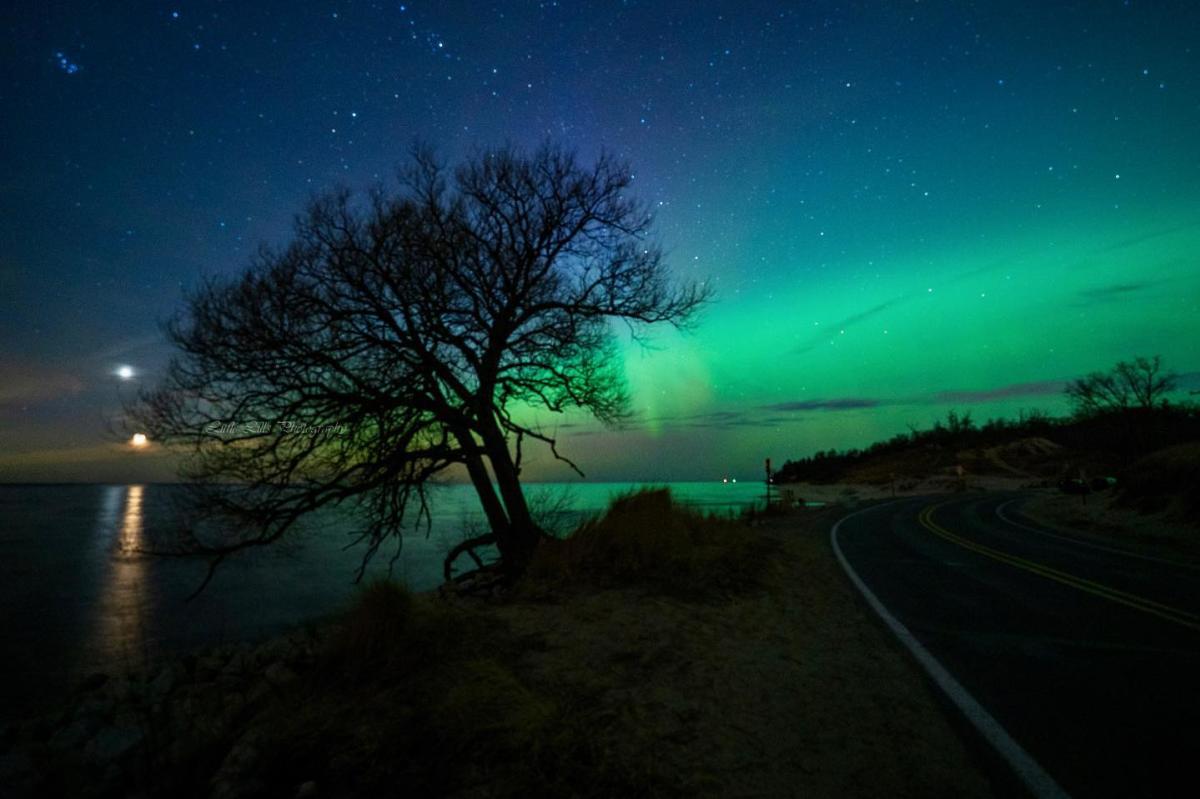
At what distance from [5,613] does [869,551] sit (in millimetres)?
24680

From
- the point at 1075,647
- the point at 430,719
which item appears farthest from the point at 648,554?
the point at 430,719

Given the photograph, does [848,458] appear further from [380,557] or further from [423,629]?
[423,629]

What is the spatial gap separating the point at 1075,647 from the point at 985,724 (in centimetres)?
270

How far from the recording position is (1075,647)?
548cm

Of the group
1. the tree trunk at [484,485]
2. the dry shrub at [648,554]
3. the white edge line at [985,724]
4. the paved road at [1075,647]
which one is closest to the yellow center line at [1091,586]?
the paved road at [1075,647]

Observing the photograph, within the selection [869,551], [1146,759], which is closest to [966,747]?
[1146,759]

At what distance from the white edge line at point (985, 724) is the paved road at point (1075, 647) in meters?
0.07

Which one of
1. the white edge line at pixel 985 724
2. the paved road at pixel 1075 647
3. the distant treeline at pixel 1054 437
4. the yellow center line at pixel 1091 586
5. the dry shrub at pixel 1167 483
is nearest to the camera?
the white edge line at pixel 985 724

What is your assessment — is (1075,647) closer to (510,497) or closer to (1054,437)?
(510,497)

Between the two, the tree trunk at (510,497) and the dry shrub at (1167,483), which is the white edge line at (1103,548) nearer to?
the dry shrub at (1167,483)

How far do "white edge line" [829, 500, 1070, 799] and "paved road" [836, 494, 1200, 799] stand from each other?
0.07m

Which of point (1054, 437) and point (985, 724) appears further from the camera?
point (1054, 437)

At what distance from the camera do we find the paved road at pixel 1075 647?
3.29 meters

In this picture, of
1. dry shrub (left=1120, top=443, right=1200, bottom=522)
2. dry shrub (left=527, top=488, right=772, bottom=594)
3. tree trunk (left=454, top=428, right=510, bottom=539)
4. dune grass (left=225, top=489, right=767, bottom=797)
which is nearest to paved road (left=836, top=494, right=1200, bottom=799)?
dry shrub (left=527, top=488, right=772, bottom=594)
